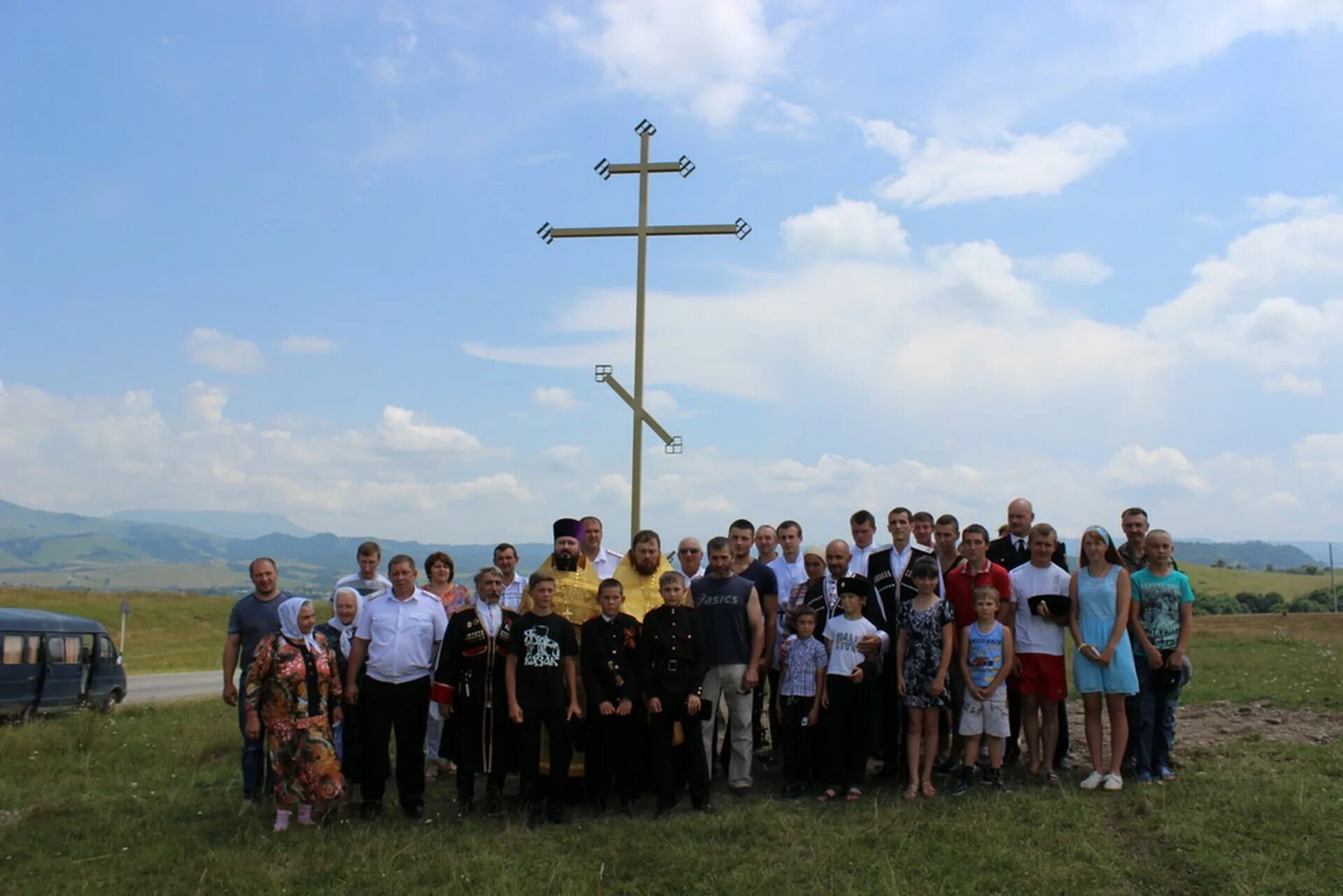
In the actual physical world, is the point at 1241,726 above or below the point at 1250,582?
below

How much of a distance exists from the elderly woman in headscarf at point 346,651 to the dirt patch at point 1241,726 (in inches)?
233

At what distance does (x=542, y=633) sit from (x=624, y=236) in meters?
5.77

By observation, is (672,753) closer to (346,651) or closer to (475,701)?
(475,701)

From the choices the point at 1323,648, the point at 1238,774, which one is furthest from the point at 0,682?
the point at 1323,648

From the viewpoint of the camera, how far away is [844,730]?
809 cm

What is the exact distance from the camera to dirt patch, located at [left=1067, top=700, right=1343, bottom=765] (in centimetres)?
927

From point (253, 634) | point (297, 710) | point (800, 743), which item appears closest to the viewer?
point (297, 710)

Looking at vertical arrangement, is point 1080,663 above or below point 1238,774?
above

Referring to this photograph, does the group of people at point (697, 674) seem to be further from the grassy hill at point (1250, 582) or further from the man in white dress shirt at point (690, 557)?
the grassy hill at point (1250, 582)

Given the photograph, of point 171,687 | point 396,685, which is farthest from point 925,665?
point 171,687

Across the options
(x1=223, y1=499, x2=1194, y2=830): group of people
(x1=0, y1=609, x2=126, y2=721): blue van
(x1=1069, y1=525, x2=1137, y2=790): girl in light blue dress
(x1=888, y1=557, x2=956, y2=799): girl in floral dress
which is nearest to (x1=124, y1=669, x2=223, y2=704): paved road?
(x1=0, y1=609, x2=126, y2=721): blue van

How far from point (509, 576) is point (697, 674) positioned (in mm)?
2005

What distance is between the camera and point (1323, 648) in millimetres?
18703

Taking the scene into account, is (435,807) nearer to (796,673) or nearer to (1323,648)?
(796,673)
